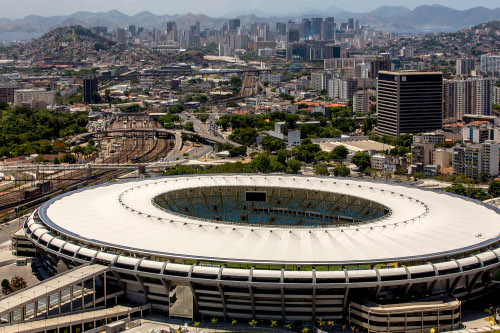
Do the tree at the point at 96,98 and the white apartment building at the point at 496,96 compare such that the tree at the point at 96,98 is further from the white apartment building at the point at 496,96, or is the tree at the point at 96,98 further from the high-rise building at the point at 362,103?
the white apartment building at the point at 496,96

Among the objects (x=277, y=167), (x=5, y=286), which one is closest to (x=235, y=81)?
(x=277, y=167)

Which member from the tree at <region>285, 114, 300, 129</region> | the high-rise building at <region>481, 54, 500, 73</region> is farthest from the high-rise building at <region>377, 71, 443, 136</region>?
the high-rise building at <region>481, 54, 500, 73</region>

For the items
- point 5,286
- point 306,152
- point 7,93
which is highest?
point 7,93

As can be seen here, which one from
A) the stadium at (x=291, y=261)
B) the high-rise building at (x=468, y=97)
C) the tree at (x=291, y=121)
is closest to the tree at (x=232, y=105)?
the tree at (x=291, y=121)

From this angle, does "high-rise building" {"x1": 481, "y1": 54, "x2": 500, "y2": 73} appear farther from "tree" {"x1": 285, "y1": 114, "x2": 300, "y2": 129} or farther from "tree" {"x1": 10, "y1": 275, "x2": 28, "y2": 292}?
"tree" {"x1": 10, "y1": 275, "x2": 28, "y2": 292}


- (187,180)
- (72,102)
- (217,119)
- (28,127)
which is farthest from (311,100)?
(187,180)

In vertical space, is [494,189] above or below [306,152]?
below

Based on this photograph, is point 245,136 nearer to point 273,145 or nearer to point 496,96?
point 273,145
